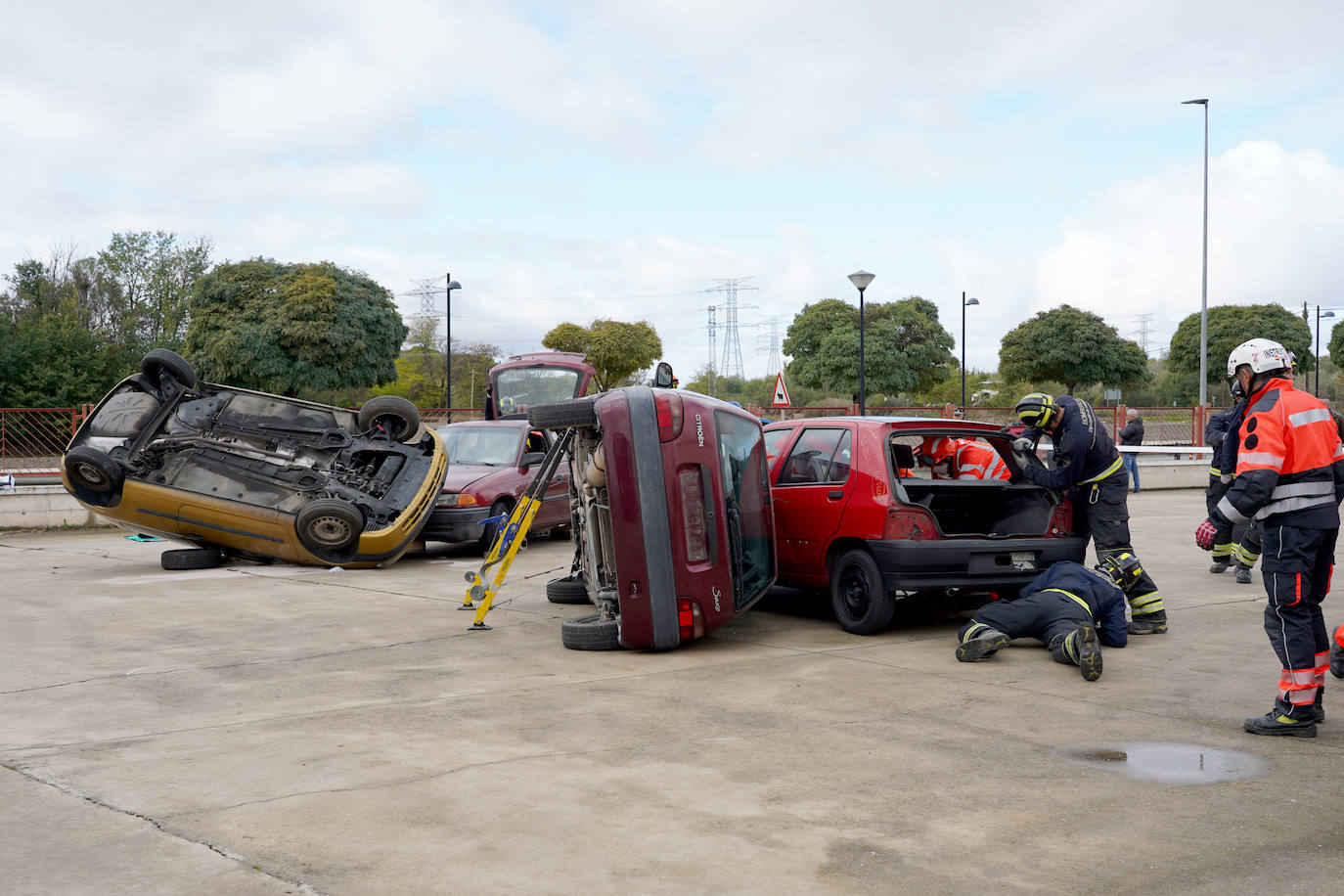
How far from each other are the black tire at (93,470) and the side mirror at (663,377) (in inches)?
249

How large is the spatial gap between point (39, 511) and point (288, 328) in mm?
22793

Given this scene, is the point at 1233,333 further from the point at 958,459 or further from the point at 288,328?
the point at 958,459

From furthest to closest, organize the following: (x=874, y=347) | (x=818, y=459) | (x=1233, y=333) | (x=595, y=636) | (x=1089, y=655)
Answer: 1. (x=1233, y=333)
2. (x=874, y=347)
3. (x=818, y=459)
4. (x=595, y=636)
5. (x=1089, y=655)

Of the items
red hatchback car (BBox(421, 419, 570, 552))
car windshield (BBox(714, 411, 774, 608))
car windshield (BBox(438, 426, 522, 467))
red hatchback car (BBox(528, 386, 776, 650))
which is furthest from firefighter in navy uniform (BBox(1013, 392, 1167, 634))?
car windshield (BBox(438, 426, 522, 467))

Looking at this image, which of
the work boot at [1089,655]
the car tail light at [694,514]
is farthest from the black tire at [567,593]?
the work boot at [1089,655]

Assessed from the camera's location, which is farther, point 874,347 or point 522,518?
point 874,347

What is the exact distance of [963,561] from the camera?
779cm

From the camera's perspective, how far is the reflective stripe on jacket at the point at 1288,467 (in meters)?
5.52

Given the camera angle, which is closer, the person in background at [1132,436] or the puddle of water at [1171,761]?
the puddle of water at [1171,761]

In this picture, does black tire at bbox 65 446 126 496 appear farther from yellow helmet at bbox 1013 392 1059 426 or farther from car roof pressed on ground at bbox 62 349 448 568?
yellow helmet at bbox 1013 392 1059 426

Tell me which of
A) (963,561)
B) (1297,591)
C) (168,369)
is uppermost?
(168,369)

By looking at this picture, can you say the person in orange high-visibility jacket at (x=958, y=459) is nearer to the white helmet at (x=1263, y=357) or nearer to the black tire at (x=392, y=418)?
the white helmet at (x=1263, y=357)

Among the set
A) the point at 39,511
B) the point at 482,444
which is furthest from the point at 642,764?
the point at 39,511

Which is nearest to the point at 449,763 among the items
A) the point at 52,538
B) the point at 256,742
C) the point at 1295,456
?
the point at 256,742
